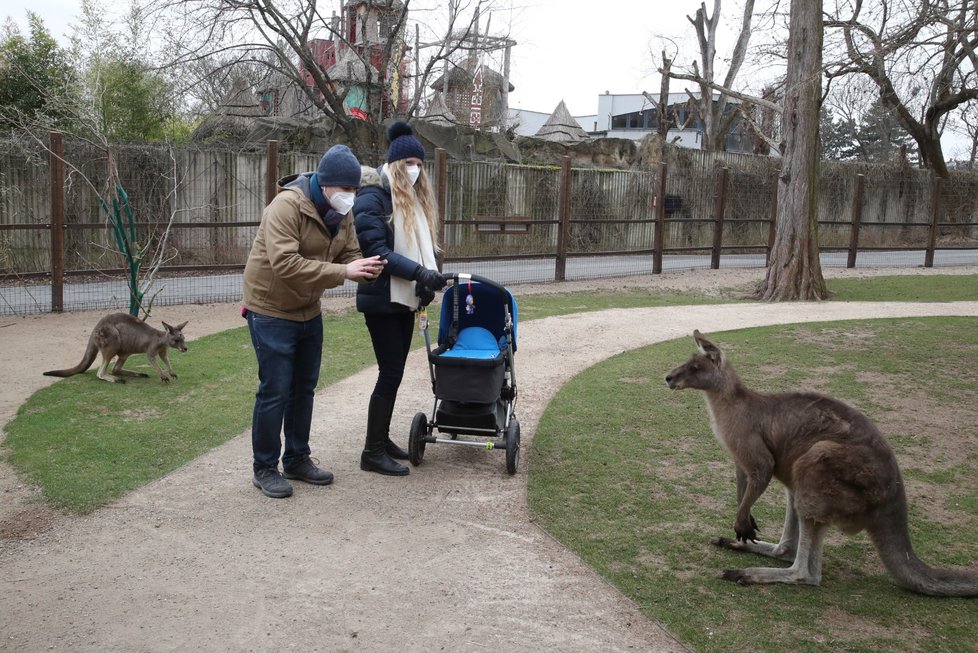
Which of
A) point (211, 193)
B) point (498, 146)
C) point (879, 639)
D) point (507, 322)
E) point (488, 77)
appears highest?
point (488, 77)

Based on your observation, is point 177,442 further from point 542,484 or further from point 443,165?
point 443,165

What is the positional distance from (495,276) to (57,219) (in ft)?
25.6

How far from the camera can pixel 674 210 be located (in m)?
20.8

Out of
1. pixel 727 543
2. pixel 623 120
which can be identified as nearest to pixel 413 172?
pixel 727 543

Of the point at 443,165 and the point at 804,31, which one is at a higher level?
the point at 804,31

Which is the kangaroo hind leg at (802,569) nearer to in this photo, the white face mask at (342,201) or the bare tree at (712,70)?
the white face mask at (342,201)

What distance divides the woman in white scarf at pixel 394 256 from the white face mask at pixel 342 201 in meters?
0.21

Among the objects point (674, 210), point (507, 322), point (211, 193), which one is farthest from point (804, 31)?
point (507, 322)

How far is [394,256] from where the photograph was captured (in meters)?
5.16

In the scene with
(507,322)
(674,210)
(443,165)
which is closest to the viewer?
(507,322)

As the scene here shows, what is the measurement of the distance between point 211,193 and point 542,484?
1066cm

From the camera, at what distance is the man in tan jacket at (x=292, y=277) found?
481 cm

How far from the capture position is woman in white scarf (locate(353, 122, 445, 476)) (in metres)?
5.22

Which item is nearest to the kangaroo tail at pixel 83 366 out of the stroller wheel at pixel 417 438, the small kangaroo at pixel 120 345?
the small kangaroo at pixel 120 345
